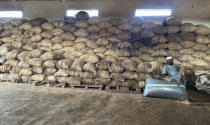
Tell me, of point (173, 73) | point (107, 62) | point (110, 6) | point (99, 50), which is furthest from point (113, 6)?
point (173, 73)

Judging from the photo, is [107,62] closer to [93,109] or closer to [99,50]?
[99,50]

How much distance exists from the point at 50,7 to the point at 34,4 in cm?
67

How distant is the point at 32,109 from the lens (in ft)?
8.37

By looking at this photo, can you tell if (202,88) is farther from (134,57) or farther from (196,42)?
(134,57)

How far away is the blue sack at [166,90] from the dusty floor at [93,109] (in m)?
0.13

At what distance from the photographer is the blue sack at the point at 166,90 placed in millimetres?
3121

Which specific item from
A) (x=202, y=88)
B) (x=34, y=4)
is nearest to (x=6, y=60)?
(x=34, y=4)

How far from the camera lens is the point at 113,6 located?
5.06 m

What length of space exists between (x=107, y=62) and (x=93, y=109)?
1654 mm

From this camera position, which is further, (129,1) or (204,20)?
(129,1)

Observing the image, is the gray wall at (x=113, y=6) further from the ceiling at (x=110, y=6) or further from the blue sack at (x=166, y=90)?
the blue sack at (x=166, y=90)

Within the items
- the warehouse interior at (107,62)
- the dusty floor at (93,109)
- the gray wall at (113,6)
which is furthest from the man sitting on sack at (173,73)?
the gray wall at (113,6)

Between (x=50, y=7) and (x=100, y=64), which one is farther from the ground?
(x=50, y=7)

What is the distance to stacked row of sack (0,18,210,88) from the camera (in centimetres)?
396
